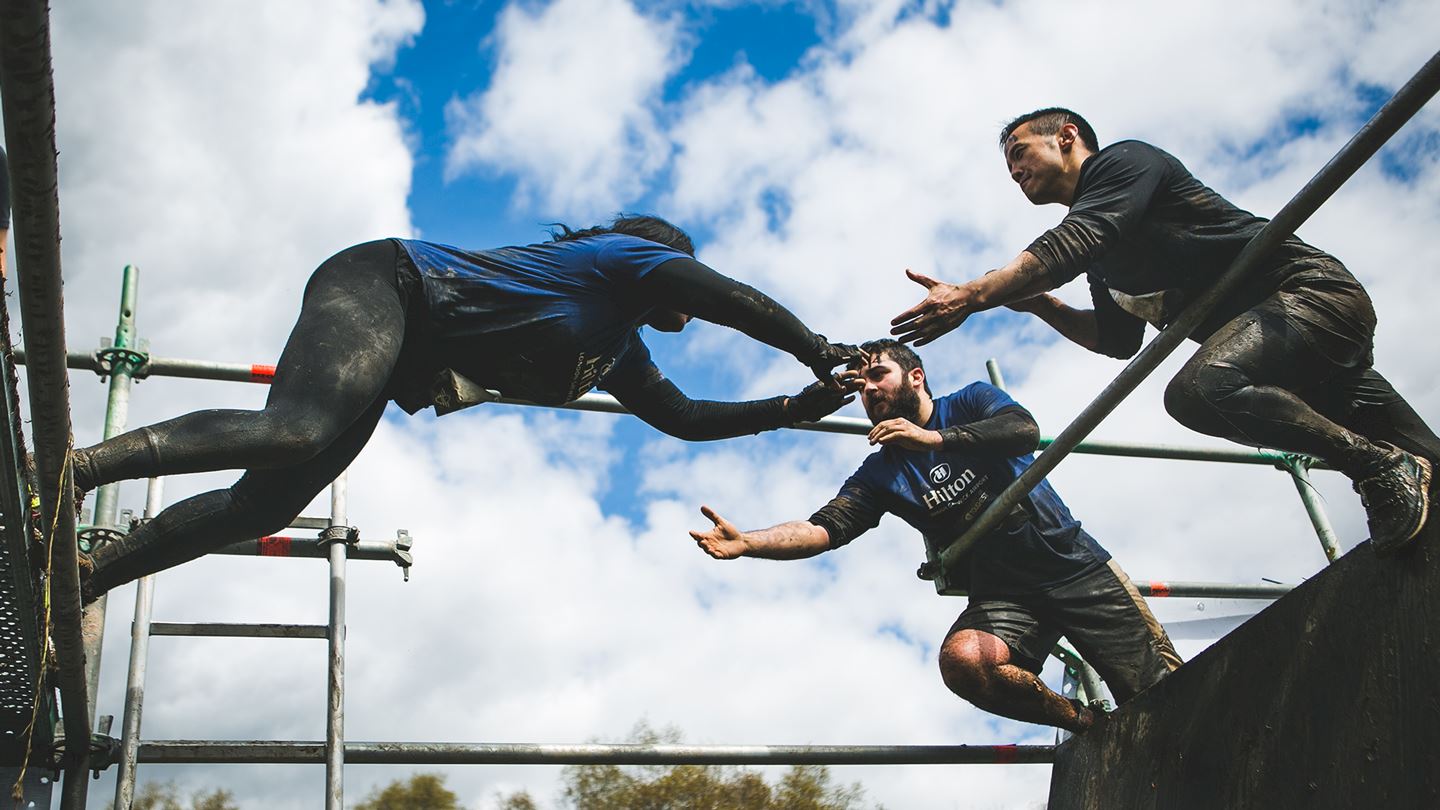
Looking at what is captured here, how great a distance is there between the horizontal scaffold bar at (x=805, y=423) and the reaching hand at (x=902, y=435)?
2.56 feet

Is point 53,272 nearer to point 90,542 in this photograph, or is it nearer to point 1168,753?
point 90,542

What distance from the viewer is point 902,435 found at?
394 cm

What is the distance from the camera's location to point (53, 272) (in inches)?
84.6

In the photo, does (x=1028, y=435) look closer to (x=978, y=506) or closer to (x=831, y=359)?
(x=978, y=506)

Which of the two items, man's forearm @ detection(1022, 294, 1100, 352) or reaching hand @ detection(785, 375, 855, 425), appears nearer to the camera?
reaching hand @ detection(785, 375, 855, 425)

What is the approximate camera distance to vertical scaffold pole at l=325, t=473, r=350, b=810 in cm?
375

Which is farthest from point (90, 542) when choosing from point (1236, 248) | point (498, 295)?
point (1236, 248)

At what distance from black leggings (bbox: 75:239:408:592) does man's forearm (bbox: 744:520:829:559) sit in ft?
4.13

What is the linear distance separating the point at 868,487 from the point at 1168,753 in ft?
4.63

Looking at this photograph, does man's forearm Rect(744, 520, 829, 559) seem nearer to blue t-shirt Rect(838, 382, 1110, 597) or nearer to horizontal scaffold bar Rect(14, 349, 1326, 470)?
blue t-shirt Rect(838, 382, 1110, 597)

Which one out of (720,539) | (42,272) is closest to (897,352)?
(720,539)

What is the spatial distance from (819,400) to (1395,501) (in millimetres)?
1451

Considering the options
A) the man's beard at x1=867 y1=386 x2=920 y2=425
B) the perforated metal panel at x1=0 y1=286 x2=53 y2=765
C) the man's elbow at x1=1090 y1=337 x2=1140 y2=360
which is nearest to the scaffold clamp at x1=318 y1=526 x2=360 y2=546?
the perforated metal panel at x1=0 y1=286 x2=53 y2=765

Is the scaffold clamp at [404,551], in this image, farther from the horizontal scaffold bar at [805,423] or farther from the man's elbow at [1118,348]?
the man's elbow at [1118,348]
